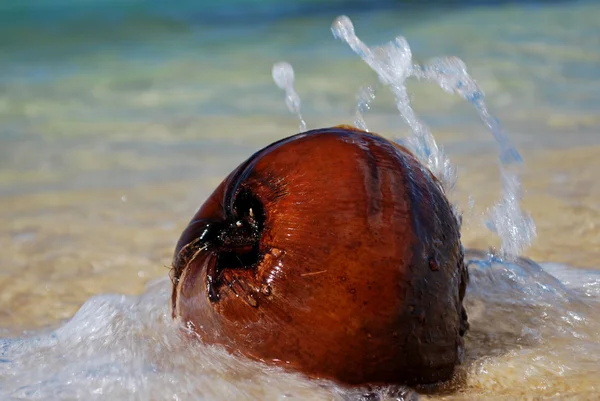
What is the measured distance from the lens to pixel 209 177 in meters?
5.28

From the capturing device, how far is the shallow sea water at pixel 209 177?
2.32 meters

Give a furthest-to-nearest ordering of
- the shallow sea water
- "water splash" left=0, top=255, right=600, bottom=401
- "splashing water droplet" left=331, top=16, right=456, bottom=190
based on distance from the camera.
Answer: "splashing water droplet" left=331, top=16, right=456, bottom=190
the shallow sea water
"water splash" left=0, top=255, right=600, bottom=401

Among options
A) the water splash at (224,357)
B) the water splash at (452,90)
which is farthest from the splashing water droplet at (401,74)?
the water splash at (224,357)

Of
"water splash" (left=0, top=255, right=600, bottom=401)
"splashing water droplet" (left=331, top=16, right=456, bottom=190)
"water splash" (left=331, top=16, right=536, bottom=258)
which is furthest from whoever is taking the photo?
"water splash" (left=331, top=16, right=536, bottom=258)

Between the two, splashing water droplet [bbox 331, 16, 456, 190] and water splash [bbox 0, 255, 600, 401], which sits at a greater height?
splashing water droplet [bbox 331, 16, 456, 190]

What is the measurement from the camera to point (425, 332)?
2.12 meters

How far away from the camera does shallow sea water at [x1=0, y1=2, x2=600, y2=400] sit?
2.32m

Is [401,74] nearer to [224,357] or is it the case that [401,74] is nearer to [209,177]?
[224,357]

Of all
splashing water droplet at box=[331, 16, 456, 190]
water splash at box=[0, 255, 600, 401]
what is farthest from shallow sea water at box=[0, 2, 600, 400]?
splashing water droplet at box=[331, 16, 456, 190]

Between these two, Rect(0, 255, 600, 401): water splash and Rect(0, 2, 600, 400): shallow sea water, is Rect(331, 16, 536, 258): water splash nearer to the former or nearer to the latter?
Rect(0, 2, 600, 400): shallow sea water

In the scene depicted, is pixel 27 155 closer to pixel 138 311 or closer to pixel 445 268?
pixel 138 311

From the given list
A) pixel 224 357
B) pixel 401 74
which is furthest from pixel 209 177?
pixel 224 357

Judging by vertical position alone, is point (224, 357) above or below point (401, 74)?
below

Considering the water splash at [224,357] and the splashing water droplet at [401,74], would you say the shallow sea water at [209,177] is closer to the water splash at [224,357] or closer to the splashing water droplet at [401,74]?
the water splash at [224,357]
